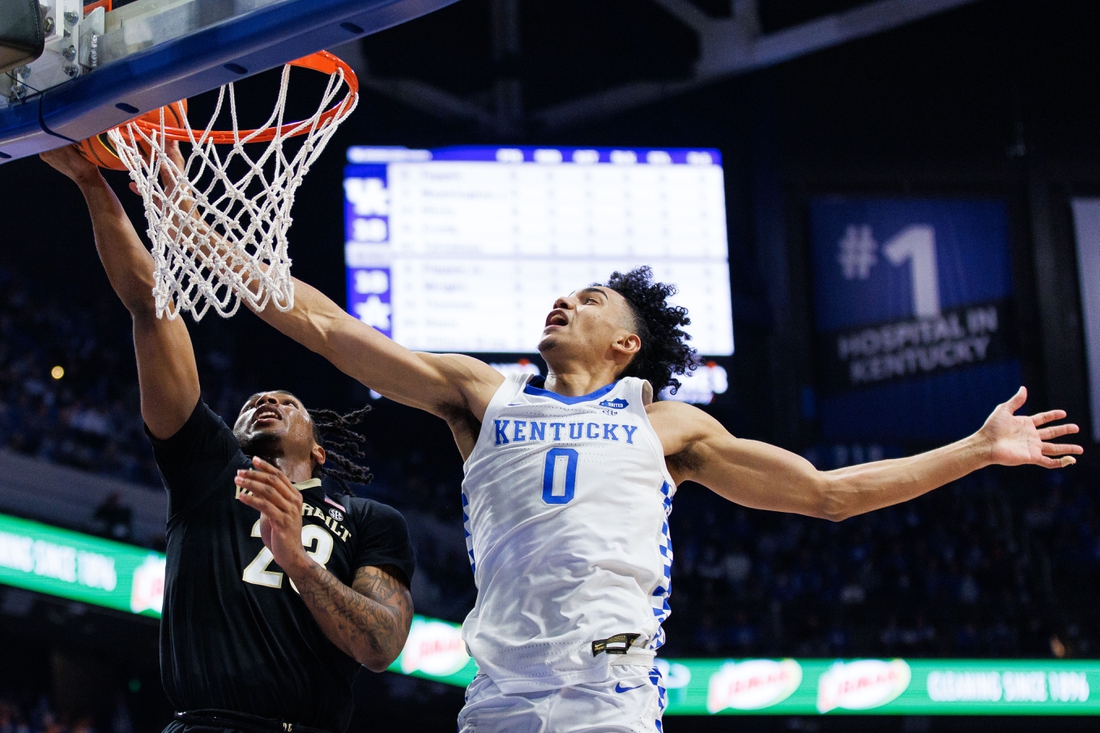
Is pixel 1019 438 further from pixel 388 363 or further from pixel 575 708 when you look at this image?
pixel 388 363

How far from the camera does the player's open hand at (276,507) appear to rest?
2.83 metres

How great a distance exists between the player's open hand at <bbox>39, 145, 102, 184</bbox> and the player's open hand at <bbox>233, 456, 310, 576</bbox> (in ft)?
3.30

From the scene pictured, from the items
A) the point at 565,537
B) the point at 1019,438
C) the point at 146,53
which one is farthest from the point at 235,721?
the point at 1019,438

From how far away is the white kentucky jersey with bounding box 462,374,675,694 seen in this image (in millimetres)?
2885

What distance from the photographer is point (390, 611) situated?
10.8 ft

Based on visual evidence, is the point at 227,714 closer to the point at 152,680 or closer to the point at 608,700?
the point at 608,700

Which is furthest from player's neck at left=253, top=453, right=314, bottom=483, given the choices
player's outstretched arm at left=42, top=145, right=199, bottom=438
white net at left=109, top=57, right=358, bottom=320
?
white net at left=109, top=57, right=358, bottom=320

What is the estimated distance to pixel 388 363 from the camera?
328 centimetres

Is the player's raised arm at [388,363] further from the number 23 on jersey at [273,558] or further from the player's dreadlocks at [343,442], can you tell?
the player's dreadlocks at [343,442]

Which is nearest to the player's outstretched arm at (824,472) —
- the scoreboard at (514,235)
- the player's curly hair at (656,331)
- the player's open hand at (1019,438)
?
the player's open hand at (1019,438)

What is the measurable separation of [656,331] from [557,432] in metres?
0.84

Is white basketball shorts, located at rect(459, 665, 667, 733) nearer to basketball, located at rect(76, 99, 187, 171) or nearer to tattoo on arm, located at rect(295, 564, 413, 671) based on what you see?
tattoo on arm, located at rect(295, 564, 413, 671)

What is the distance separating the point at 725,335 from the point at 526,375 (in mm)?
8815

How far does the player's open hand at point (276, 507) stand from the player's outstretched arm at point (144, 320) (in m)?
0.48
